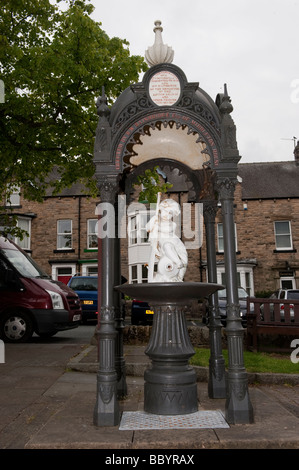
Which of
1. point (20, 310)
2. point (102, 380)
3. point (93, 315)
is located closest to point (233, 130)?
point (102, 380)

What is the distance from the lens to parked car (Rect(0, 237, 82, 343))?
406 inches

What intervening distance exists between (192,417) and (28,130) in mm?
8216

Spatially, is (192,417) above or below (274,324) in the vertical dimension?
below

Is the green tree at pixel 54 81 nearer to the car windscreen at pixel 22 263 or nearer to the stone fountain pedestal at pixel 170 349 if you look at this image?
the car windscreen at pixel 22 263

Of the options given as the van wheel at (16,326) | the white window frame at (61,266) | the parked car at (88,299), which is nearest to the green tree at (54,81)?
the van wheel at (16,326)

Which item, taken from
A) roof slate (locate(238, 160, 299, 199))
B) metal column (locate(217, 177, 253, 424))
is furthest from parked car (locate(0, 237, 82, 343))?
roof slate (locate(238, 160, 299, 199))

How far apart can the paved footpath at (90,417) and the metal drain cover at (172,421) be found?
0.34ft

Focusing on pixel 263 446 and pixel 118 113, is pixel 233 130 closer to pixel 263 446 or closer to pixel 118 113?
pixel 118 113

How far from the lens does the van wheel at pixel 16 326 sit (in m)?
10.3

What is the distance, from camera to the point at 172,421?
170 inches

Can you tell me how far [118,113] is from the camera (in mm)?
4953

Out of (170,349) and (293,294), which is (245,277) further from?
(170,349)

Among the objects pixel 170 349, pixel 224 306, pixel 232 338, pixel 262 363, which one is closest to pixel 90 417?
pixel 170 349

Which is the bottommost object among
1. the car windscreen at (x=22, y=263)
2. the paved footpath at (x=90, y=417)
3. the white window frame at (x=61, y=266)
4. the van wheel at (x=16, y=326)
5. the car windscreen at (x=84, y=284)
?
the paved footpath at (x=90, y=417)
